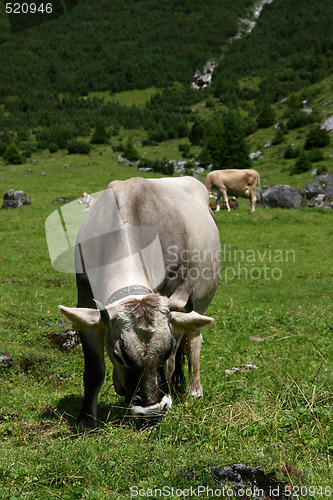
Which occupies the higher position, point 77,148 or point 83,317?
point 83,317

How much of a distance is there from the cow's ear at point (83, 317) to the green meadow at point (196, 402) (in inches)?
41.7

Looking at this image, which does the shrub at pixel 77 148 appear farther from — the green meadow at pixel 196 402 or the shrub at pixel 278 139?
the green meadow at pixel 196 402

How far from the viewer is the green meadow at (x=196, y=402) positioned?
12.2 ft

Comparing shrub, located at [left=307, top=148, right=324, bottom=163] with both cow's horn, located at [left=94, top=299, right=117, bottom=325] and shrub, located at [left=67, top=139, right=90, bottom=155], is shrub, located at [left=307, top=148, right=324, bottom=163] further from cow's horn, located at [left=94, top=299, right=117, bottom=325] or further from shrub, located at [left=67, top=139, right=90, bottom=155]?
cow's horn, located at [left=94, top=299, right=117, bottom=325]

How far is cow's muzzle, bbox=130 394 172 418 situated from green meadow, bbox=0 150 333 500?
20cm

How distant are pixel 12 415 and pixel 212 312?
6.75 metres

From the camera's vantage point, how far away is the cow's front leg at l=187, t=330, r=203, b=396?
616cm

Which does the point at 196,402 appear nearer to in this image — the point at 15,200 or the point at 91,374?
the point at 91,374

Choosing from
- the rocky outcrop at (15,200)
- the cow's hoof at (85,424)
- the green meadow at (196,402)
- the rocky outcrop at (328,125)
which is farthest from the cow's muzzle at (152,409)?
the rocky outcrop at (328,125)

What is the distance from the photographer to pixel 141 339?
395 cm

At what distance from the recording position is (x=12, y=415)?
18.1 ft

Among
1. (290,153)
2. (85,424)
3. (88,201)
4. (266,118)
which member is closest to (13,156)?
(290,153)

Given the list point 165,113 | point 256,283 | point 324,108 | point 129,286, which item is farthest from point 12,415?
point 165,113

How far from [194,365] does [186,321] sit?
91.4 inches
